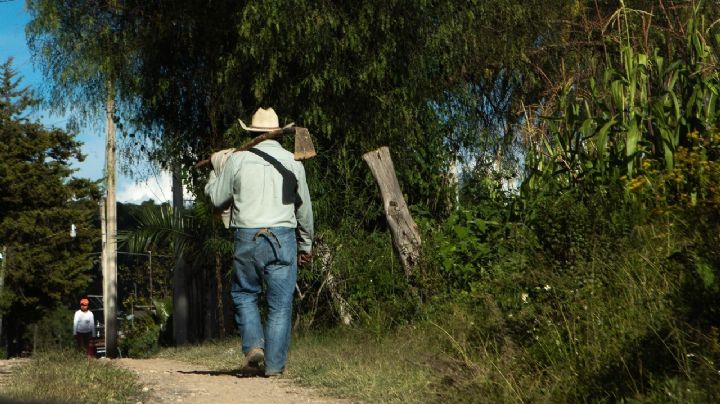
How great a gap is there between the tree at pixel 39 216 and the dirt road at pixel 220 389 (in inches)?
1550

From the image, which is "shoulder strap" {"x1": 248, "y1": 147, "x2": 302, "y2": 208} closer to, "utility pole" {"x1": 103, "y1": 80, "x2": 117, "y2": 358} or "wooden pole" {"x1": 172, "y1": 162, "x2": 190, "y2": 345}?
"wooden pole" {"x1": 172, "y1": 162, "x2": 190, "y2": 345}

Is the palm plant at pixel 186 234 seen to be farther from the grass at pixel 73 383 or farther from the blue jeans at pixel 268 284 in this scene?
the blue jeans at pixel 268 284

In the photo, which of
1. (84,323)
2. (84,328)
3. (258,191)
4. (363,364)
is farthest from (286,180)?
(84,323)

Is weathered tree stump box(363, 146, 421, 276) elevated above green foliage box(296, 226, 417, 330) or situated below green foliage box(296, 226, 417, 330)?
above

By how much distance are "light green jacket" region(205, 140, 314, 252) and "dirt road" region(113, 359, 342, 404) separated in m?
1.17

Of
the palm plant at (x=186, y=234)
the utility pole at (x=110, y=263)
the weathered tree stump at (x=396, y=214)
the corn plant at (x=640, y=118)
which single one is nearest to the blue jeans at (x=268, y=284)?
the corn plant at (x=640, y=118)

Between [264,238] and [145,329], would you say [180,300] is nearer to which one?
[264,238]

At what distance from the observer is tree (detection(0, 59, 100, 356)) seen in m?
48.0

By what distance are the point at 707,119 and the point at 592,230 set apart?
3.63 feet

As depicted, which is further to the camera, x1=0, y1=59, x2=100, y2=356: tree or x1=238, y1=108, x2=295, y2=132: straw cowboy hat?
x1=0, y1=59, x2=100, y2=356: tree

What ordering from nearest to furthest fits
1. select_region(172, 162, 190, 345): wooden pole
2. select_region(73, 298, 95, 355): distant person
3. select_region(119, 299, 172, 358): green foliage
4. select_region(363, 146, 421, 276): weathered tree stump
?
select_region(363, 146, 421, 276): weathered tree stump, select_region(172, 162, 190, 345): wooden pole, select_region(73, 298, 95, 355): distant person, select_region(119, 299, 172, 358): green foliage

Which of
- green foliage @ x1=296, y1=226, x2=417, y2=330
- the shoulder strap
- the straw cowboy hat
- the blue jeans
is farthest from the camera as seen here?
green foliage @ x1=296, y1=226, x2=417, y2=330

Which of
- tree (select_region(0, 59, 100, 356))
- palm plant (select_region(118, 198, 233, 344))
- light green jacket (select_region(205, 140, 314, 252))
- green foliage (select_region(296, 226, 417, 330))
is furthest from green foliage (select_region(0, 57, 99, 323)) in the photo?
light green jacket (select_region(205, 140, 314, 252))

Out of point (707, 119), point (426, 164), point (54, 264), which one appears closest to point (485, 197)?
point (426, 164)
